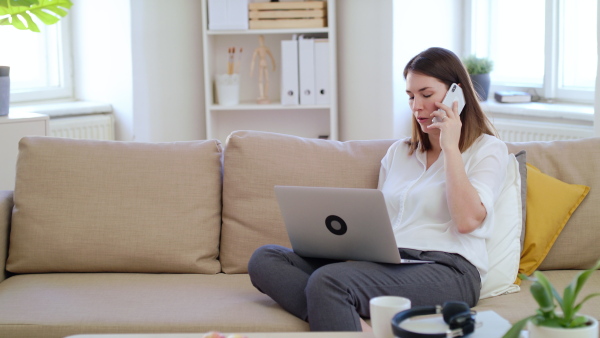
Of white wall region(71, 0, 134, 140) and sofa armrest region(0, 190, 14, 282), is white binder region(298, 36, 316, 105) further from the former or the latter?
sofa armrest region(0, 190, 14, 282)

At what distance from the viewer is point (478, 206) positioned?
188 cm

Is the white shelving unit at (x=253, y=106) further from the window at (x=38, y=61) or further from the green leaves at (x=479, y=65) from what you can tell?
the window at (x=38, y=61)

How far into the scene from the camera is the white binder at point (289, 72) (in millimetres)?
3967

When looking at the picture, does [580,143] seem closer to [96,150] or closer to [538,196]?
[538,196]

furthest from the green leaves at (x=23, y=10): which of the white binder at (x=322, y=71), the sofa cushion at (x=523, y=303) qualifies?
the sofa cushion at (x=523, y=303)

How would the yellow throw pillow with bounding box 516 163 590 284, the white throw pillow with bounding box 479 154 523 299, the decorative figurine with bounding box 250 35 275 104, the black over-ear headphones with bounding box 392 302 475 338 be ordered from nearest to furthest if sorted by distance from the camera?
the black over-ear headphones with bounding box 392 302 475 338 → the white throw pillow with bounding box 479 154 523 299 → the yellow throw pillow with bounding box 516 163 590 284 → the decorative figurine with bounding box 250 35 275 104

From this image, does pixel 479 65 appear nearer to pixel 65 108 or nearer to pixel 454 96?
pixel 454 96

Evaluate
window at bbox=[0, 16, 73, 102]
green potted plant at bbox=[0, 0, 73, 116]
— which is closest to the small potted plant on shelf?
green potted plant at bbox=[0, 0, 73, 116]

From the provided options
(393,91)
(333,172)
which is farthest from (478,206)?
(393,91)

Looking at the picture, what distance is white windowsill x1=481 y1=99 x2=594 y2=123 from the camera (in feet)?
11.0

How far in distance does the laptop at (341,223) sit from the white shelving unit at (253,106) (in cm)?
212

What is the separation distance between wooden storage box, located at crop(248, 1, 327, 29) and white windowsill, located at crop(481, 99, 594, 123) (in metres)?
0.96

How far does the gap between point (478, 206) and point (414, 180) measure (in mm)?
249

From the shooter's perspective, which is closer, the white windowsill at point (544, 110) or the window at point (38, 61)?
the white windowsill at point (544, 110)
